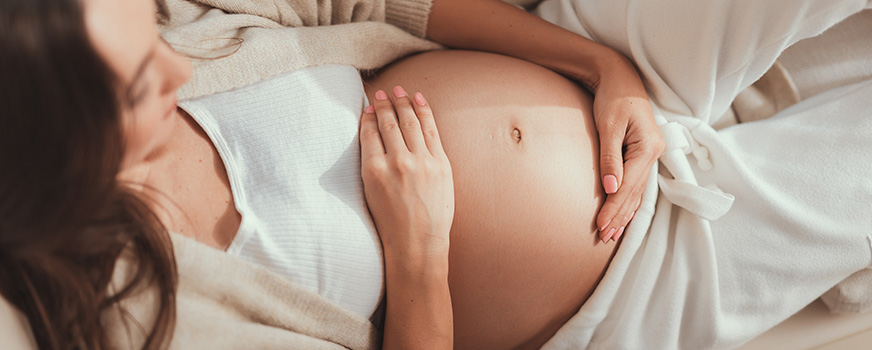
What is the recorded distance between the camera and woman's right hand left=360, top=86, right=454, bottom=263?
761 mm

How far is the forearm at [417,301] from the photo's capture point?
2.50ft

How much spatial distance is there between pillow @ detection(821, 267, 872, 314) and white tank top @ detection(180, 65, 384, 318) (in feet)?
2.48

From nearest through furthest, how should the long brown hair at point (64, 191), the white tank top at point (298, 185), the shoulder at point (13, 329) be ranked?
the long brown hair at point (64, 191) → the shoulder at point (13, 329) → the white tank top at point (298, 185)

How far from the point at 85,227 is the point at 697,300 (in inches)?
32.5

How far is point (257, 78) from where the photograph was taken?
79cm

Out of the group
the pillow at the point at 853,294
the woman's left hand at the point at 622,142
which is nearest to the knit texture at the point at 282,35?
the woman's left hand at the point at 622,142

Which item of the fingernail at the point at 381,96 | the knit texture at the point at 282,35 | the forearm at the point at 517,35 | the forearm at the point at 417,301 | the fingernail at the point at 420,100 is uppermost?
the forearm at the point at 517,35

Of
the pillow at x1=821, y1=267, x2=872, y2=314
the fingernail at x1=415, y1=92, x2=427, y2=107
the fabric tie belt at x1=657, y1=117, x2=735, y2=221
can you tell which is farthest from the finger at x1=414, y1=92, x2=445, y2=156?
the pillow at x1=821, y1=267, x2=872, y2=314

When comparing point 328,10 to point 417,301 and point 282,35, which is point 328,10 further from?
point 417,301

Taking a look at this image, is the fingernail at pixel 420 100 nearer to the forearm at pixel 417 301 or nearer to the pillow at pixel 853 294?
the forearm at pixel 417 301

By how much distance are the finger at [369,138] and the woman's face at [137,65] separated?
268mm

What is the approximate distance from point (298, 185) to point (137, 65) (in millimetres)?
267

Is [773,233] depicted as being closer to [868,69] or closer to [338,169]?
[868,69]

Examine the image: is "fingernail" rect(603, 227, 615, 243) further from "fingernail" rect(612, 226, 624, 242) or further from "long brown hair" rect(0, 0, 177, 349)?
"long brown hair" rect(0, 0, 177, 349)
